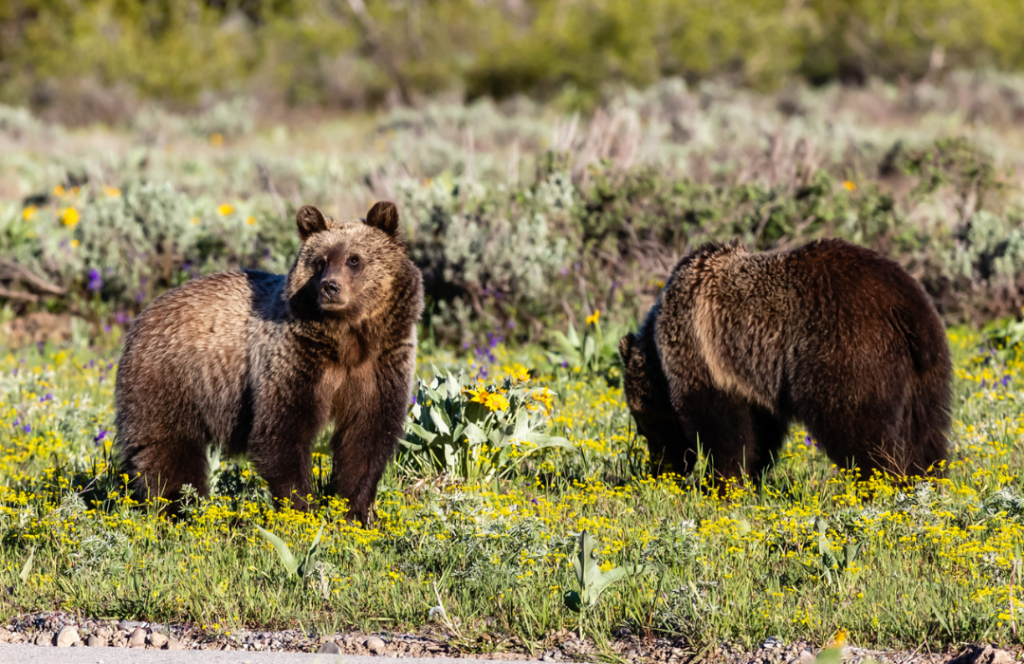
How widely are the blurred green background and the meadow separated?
54.1 ft

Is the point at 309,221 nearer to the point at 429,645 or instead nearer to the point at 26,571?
the point at 26,571

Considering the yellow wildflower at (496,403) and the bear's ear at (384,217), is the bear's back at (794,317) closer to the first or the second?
the yellow wildflower at (496,403)

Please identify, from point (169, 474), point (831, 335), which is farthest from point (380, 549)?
point (831, 335)

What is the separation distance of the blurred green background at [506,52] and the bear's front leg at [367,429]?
24529 mm

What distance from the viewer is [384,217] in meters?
5.99

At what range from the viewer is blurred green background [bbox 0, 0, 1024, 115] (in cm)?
3216

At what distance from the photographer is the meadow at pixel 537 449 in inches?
180

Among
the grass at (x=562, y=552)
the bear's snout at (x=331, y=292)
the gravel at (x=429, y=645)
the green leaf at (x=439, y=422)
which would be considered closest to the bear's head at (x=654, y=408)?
the grass at (x=562, y=552)

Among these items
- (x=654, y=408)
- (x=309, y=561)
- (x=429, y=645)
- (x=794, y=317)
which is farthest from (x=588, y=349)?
(x=429, y=645)

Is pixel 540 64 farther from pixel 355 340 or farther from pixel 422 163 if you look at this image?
pixel 355 340

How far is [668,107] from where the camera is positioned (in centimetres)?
2588

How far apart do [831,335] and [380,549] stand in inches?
93.1

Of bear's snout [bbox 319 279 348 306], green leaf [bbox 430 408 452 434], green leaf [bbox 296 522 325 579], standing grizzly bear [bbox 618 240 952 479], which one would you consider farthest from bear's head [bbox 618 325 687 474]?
green leaf [bbox 296 522 325 579]

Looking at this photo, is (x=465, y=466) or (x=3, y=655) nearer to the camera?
(x=3, y=655)
